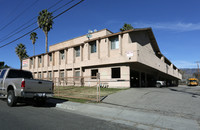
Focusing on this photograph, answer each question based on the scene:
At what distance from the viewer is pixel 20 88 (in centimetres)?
847

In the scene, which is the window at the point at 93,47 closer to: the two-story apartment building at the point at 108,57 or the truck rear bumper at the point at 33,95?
the two-story apartment building at the point at 108,57

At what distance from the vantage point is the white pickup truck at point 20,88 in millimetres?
8469

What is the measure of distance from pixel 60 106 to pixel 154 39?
23.1 metres

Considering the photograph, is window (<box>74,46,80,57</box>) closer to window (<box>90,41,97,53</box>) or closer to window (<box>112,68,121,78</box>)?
window (<box>90,41,97,53</box>)

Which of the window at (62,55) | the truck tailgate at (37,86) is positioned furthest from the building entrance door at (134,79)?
the truck tailgate at (37,86)

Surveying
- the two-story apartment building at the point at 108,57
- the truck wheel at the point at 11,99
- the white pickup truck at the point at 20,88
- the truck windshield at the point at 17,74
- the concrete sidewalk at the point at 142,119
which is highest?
the two-story apartment building at the point at 108,57

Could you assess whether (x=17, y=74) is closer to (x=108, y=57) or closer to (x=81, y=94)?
(x=81, y=94)

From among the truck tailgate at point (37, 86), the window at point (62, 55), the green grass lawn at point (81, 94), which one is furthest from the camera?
the window at point (62, 55)

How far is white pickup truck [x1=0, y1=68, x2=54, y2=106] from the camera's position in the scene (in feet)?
27.8

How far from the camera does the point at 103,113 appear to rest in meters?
8.06

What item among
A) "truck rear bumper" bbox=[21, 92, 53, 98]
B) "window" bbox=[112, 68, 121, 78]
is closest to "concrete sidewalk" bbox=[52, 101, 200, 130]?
"truck rear bumper" bbox=[21, 92, 53, 98]

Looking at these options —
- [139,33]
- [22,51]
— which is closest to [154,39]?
[139,33]

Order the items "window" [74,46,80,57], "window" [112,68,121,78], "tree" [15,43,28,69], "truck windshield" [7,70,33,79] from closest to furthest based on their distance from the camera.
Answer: "truck windshield" [7,70,33,79], "window" [112,68,121,78], "window" [74,46,80,57], "tree" [15,43,28,69]

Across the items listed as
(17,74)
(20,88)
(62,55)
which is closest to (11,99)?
(20,88)
